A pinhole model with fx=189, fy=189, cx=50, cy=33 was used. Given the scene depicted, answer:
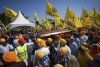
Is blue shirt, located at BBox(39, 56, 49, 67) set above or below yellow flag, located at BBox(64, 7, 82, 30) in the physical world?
below

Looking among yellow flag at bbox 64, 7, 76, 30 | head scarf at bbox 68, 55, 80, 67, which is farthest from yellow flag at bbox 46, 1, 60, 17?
head scarf at bbox 68, 55, 80, 67

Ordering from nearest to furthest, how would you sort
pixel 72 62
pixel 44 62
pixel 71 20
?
pixel 72 62 → pixel 44 62 → pixel 71 20

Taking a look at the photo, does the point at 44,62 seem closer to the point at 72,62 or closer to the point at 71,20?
the point at 72,62

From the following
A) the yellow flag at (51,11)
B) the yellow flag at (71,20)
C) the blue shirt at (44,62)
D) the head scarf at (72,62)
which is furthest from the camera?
the yellow flag at (51,11)

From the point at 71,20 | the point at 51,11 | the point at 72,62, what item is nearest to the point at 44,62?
the point at 72,62

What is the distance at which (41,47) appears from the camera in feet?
20.3

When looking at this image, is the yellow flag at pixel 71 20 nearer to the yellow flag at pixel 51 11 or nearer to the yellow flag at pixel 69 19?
the yellow flag at pixel 69 19

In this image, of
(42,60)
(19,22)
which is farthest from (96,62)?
(19,22)

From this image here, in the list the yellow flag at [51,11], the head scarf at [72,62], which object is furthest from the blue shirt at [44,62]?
the yellow flag at [51,11]

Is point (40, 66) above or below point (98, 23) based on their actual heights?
below

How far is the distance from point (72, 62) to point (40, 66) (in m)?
1.66

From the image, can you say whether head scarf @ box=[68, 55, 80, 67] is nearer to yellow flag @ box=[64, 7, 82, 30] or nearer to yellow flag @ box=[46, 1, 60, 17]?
yellow flag @ box=[64, 7, 82, 30]

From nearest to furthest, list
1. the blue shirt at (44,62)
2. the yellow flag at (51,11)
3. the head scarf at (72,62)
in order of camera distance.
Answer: the head scarf at (72,62) < the blue shirt at (44,62) < the yellow flag at (51,11)

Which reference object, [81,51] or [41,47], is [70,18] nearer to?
[41,47]
